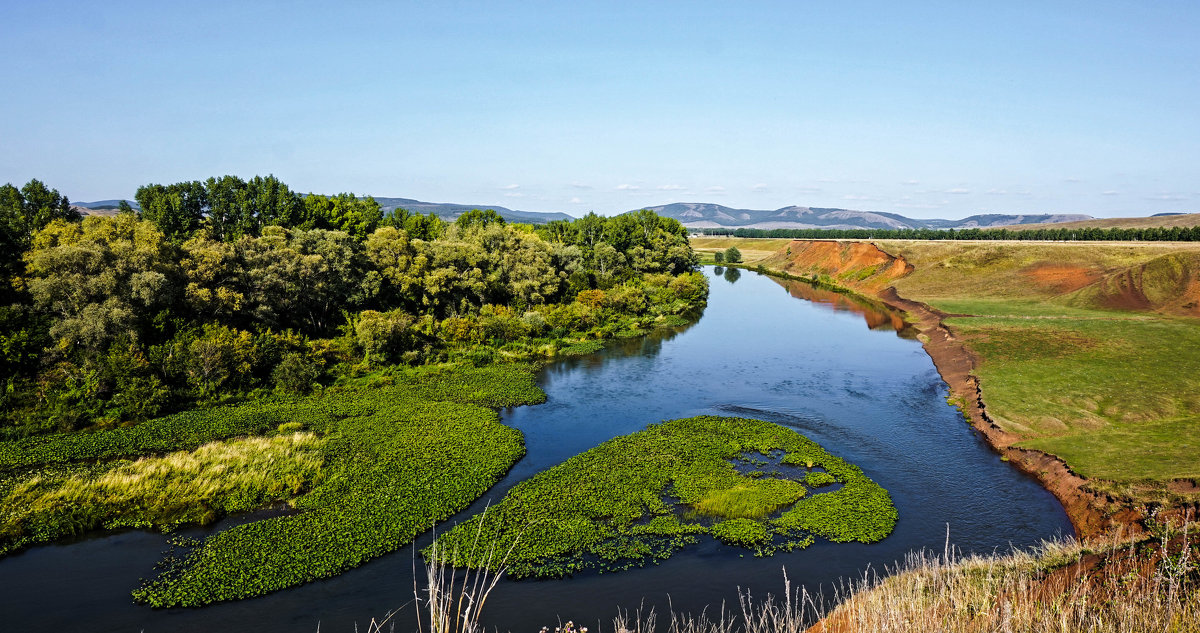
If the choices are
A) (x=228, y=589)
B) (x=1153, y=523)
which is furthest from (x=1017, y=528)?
(x=228, y=589)

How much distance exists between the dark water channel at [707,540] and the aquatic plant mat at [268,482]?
1.00 metres

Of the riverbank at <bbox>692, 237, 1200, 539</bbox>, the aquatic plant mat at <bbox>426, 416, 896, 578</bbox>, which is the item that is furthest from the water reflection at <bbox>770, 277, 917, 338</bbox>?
the aquatic plant mat at <bbox>426, 416, 896, 578</bbox>

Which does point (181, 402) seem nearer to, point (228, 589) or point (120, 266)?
point (120, 266)

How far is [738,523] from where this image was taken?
26031 mm

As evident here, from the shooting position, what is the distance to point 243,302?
153ft

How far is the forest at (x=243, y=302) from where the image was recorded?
1470 inches

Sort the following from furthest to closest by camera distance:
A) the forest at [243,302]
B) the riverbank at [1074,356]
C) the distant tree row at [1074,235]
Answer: the distant tree row at [1074,235] < the forest at [243,302] < the riverbank at [1074,356]

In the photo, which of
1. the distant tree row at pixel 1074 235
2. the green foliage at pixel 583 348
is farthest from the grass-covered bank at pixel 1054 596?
the distant tree row at pixel 1074 235

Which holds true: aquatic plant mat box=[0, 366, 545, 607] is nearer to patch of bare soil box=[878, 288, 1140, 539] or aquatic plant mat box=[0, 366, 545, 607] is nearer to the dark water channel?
the dark water channel

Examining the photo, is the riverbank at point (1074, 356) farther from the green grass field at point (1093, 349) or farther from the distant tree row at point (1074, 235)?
the distant tree row at point (1074, 235)

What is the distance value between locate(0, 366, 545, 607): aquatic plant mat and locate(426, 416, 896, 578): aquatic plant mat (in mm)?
3257

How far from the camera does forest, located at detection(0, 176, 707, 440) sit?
37344 millimetres

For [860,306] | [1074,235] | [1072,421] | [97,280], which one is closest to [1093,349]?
[1072,421]

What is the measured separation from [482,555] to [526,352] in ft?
110
